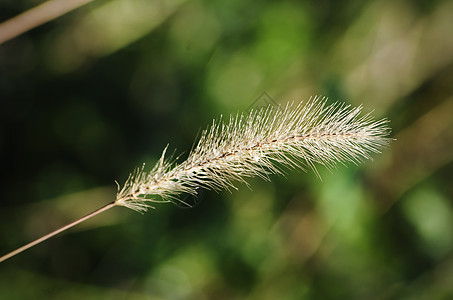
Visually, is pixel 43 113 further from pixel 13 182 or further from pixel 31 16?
pixel 31 16

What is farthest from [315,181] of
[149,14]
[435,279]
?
[149,14]

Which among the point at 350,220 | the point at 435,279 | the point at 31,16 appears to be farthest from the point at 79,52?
the point at 435,279

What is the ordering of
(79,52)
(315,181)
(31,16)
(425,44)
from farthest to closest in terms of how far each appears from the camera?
(425,44), (79,52), (315,181), (31,16)

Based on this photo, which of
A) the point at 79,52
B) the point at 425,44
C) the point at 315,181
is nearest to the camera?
the point at 315,181

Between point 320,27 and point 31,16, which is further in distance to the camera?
point 320,27

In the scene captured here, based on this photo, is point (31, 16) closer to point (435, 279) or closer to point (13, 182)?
point (13, 182)

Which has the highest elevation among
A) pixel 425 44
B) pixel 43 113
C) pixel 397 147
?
pixel 43 113

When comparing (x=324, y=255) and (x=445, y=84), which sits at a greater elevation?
(x=445, y=84)
